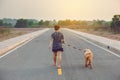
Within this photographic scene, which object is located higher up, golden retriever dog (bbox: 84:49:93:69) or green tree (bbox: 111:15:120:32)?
golden retriever dog (bbox: 84:49:93:69)

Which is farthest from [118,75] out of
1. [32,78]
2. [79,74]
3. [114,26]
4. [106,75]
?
[114,26]

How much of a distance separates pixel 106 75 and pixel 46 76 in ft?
6.41

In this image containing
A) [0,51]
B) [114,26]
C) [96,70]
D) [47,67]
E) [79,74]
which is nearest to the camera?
[79,74]

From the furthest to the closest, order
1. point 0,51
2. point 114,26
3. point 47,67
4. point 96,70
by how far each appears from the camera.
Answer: point 114,26 < point 0,51 < point 47,67 < point 96,70

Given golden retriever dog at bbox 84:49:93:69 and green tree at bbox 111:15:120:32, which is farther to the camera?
green tree at bbox 111:15:120:32

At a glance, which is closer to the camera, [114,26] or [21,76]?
[21,76]

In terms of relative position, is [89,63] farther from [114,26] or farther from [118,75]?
[114,26]

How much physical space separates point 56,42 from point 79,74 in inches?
84.5

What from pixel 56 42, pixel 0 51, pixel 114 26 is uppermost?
pixel 56 42

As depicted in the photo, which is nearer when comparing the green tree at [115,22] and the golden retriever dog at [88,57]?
the golden retriever dog at [88,57]

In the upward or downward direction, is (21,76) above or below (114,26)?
above

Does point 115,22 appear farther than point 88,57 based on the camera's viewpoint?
Yes

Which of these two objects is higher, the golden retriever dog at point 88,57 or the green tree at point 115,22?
the golden retriever dog at point 88,57

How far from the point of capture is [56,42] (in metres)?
13.2
